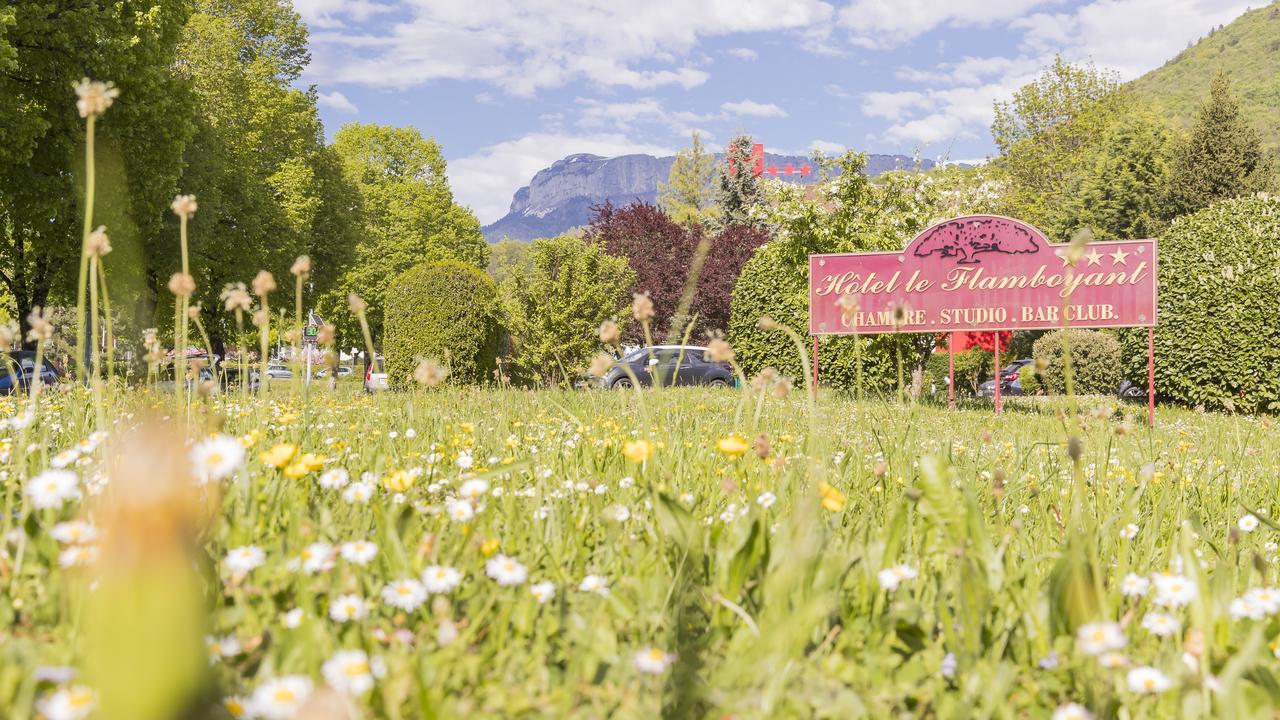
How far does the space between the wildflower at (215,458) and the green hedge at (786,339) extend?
13.9 m

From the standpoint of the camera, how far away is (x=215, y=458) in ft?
4.96

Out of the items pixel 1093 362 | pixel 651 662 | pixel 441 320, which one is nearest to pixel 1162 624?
pixel 651 662

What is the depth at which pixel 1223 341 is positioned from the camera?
12.7 m

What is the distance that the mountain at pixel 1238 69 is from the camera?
69.1 metres

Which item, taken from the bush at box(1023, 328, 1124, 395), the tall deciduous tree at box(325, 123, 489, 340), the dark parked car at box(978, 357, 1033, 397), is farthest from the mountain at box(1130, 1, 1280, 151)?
the tall deciduous tree at box(325, 123, 489, 340)

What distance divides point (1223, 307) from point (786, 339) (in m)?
7.38

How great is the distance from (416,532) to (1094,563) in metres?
1.45

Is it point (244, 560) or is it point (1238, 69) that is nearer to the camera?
point (244, 560)

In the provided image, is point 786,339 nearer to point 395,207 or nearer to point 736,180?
point 395,207

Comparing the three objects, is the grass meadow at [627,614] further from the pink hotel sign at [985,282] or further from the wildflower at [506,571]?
the pink hotel sign at [985,282]

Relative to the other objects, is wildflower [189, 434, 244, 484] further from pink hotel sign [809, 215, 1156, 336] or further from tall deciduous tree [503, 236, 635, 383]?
tall deciduous tree [503, 236, 635, 383]

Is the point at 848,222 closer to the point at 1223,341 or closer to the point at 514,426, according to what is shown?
the point at 1223,341

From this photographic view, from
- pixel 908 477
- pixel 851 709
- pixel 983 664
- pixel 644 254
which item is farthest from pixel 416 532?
pixel 644 254

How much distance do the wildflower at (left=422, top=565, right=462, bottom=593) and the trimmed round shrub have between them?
1382 cm
